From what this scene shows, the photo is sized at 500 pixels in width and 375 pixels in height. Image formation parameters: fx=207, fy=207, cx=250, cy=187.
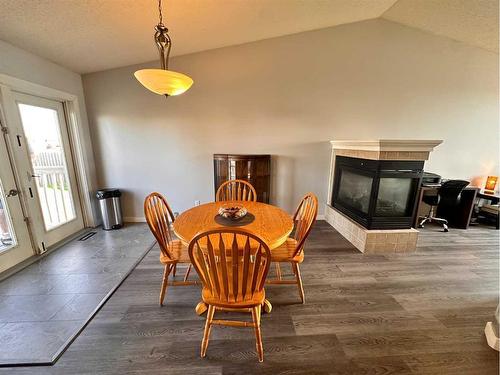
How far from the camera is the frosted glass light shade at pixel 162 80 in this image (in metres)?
1.33

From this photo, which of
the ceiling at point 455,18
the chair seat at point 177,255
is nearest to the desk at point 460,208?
the ceiling at point 455,18

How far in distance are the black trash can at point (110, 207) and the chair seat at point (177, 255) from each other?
200 cm

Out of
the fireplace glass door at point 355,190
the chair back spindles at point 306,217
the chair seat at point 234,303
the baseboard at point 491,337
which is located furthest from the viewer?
the fireplace glass door at point 355,190

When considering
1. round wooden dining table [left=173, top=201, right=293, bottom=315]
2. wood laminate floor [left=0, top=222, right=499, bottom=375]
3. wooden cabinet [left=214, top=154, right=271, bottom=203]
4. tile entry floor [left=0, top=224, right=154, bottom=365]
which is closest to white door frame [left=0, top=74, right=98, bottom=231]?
tile entry floor [left=0, top=224, right=154, bottom=365]

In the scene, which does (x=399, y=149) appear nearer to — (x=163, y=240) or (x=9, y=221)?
(x=163, y=240)

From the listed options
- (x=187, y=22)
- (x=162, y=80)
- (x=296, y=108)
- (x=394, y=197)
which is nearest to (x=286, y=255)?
(x=162, y=80)

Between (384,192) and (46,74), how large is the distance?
14.9 feet

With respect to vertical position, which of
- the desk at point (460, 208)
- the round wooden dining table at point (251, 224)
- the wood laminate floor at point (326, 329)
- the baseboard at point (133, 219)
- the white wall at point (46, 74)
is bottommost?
the wood laminate floor at point (326, 329)

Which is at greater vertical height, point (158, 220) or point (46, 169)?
point (46, 169)

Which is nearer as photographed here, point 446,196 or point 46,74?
point 46,74

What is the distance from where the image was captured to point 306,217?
1857mm

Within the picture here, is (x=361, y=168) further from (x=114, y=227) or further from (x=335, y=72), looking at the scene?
(x=114, y=227)

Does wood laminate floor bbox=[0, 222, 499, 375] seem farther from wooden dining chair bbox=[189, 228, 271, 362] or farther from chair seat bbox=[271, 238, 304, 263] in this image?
chair seat bbox=[271, 238, 304, 263]

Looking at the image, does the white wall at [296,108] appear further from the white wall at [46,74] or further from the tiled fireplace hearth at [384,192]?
the tiled fireplace hearth at [384,192]
